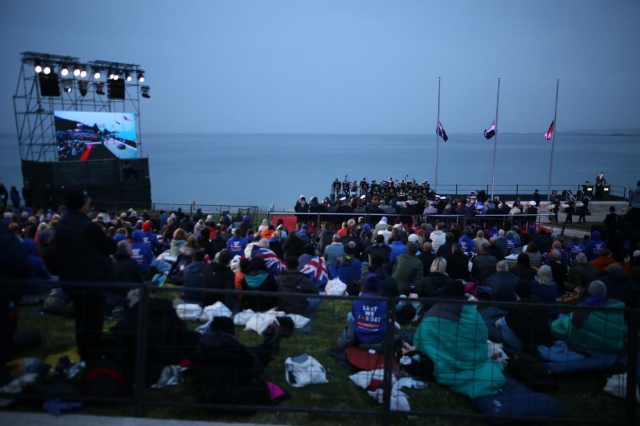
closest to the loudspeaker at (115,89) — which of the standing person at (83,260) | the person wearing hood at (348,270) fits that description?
the person wearing hood at (348,270)

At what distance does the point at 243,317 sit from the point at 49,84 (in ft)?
76.3

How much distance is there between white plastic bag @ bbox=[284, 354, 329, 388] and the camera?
5109 mm

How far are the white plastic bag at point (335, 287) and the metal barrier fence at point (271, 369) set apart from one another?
8.59 feet

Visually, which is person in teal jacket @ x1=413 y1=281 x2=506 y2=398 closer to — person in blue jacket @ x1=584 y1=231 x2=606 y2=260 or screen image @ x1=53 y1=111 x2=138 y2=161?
person in blue jacket @ x1=584 y1=231 x2=606 y2=260

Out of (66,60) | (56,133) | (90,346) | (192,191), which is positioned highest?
(66,60)

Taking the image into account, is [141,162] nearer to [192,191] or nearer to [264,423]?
[192,191]

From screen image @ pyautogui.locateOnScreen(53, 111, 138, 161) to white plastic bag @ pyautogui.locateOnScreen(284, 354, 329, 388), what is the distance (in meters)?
24.4

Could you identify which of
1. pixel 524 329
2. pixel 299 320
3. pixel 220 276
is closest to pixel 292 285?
pixel 299 320

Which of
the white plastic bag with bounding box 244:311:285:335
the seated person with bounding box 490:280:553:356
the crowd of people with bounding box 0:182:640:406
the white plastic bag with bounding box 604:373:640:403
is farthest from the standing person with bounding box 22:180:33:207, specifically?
the white plastic bag with bounding box 604:373:640:403

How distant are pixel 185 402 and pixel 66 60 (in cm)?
2590

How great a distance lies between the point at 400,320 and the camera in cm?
719

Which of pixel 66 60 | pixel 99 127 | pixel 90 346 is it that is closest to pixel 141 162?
pixel 99 127

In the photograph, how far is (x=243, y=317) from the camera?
6461 millimetres

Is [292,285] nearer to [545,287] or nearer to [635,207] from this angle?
[545,287]
